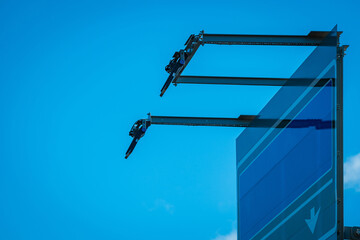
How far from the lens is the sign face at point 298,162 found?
9.03 m

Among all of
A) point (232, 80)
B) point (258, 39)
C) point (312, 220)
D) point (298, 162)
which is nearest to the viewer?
point (312, 220)

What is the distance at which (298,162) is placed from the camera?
10.3 metres

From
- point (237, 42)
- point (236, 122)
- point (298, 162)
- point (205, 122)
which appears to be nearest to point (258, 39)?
point (237, 42)

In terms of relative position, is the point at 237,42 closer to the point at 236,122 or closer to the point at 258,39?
the point at 258,39

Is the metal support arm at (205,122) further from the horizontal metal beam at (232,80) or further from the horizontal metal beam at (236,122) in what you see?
the horizontal metal beam at (232,80)

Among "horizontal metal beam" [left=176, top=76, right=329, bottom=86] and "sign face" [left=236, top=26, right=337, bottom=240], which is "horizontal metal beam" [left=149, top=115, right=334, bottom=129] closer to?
"sign face" [left=236, top=26, right=337, bottom=240]

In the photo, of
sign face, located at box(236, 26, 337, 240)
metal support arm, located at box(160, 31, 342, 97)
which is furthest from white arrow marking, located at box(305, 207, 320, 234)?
metal support arm, located at box(160, 31, 342, 97)

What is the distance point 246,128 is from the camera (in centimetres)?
1373

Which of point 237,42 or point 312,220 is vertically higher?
point 237,42

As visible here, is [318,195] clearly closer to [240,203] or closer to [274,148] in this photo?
[274,148]

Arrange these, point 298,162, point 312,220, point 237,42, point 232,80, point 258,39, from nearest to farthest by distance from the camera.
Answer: point 312,220, point 298,162, point 258,39, point 237,42, point 232,80

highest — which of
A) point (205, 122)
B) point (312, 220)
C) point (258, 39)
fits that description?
point (258, 39)

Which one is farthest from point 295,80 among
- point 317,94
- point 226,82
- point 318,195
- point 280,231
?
point 226,82

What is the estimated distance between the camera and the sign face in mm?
9031
